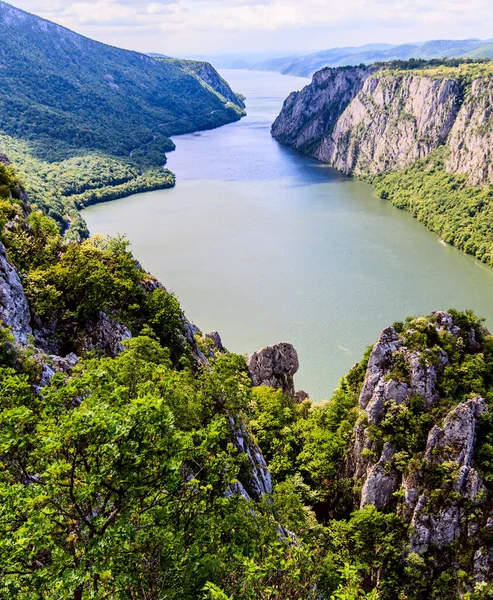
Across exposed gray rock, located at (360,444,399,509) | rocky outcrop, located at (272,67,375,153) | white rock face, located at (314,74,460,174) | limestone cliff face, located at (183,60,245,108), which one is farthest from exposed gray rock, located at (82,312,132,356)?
limestone cliff face, located at (183,60,245,108)

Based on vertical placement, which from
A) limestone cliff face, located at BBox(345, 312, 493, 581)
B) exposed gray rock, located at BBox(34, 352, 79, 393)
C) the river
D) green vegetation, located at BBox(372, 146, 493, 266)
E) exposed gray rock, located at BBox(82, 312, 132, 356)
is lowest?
the river

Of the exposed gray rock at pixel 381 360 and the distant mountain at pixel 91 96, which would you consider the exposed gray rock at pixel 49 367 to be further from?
the distant mountain at pixel 91 96

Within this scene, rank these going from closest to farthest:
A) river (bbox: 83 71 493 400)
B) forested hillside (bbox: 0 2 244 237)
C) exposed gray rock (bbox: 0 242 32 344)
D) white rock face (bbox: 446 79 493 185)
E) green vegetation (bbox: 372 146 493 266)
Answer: exposed gray rock (bbox: 0 242 32 344), river (bbox: 83 71 493 400), green vegetation (bbox: 372 146 493 266), white rock face (bbox: 446 79 493 185), forested hillside (bbox: 0 2 244 237)

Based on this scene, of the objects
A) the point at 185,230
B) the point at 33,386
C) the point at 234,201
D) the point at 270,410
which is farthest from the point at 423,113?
the point at 33,386

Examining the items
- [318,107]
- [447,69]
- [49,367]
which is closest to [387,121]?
[447,69]

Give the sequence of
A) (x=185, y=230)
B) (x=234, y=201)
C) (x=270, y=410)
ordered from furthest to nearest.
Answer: (x=234, y=201) < (x=185, y=230) < (x=270, y=410)

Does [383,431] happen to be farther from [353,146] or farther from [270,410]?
[353,146]

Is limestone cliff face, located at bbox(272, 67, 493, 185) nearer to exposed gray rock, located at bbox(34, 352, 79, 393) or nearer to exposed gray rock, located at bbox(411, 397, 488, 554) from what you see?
exposed gray rock, located at bbox(411, 397, 488, 554)
